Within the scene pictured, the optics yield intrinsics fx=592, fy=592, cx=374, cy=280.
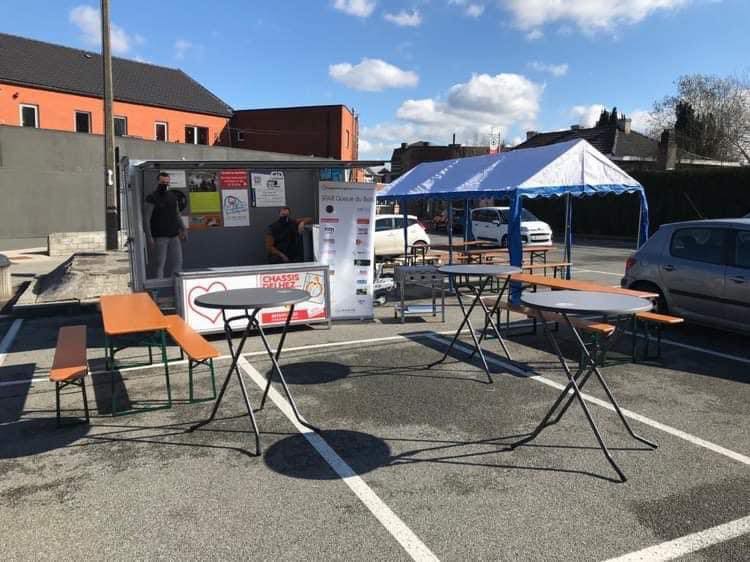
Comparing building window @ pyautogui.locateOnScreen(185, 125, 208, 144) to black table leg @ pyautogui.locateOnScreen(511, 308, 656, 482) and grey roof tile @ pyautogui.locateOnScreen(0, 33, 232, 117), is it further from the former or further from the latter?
black table leg @ pyautogui.locateOnScreen(511, 308, 656, 482)

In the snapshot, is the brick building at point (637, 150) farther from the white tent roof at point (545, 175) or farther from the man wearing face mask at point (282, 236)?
the man wearing face mask at point (282, 236)

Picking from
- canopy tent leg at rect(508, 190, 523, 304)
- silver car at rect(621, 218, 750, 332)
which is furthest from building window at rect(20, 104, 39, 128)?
silver car at rect(621, 218, 750, 332)

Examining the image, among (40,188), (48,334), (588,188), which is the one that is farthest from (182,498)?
(40,188)

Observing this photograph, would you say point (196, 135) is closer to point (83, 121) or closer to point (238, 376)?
point (83, 121)

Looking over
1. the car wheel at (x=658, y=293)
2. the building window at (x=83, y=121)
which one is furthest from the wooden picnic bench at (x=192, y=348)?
the building window at (x=83, y=121)

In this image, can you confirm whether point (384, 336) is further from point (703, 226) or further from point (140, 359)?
point (703, 226)

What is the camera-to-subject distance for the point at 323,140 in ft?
122

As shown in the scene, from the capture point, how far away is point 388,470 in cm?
402

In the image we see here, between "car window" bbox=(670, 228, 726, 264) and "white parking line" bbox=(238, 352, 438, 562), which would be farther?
"car window" bbox=(670, 228, 726, 264)

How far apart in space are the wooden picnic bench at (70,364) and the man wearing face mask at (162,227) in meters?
2.89

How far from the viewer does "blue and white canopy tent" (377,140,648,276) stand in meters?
10.5

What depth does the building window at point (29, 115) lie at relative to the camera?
28530 millimetres

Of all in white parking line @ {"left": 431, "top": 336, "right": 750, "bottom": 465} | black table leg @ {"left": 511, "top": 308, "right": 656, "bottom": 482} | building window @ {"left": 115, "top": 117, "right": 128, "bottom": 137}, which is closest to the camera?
black table leg @ {"left": 511, "top": 308, "right": 656, "bottom": 482}

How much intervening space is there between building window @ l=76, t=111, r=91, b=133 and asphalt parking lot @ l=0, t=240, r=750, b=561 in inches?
1103
